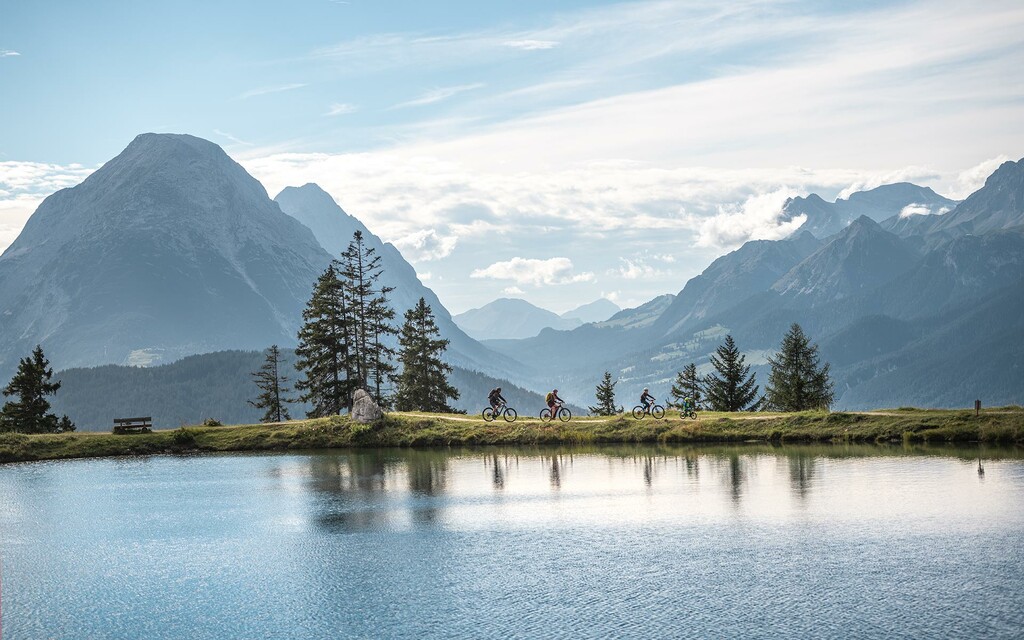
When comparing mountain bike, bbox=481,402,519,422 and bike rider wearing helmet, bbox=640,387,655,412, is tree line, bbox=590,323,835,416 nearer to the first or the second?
mountain bike, bbox=481,402,519,422

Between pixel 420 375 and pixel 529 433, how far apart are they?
33.3 meters

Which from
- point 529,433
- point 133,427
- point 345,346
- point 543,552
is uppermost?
point 345,346

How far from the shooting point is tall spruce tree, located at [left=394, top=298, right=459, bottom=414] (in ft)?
384

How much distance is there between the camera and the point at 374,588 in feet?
122

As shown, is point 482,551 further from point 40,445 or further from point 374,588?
point 40,445

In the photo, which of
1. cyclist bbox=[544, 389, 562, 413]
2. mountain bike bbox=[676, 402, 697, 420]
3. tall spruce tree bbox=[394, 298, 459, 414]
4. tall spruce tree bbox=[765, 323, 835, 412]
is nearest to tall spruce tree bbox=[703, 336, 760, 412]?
tall spruce tree bbox=[765, 323, 835, 412]

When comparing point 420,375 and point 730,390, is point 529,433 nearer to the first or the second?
point 420,375

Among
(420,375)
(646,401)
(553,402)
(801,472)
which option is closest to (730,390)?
(646,401)

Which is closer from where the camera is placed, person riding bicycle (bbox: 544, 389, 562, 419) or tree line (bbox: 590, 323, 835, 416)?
person riding bicycle (bbox: 544, 389, 562, 419)

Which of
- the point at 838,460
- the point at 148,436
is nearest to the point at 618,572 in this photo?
the point at 838,460

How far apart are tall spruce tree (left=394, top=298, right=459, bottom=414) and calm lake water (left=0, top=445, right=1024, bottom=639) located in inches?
1866

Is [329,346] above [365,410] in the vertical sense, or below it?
above

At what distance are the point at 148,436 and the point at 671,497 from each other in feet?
195

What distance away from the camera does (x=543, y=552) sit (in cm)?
4162
